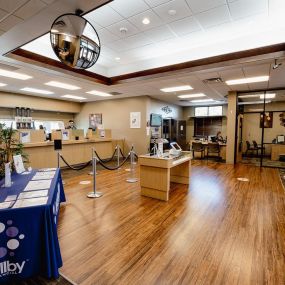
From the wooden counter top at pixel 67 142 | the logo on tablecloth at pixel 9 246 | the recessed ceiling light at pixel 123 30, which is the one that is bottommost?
the logo on tablecloth at pixel 9 246

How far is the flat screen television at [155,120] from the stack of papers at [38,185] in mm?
6610

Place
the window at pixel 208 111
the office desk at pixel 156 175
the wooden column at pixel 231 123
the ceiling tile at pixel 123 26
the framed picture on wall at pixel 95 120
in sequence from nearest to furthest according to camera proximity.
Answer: the ceiling tile at pixel 123 26 → the office desk at pixel 156 175 → the wooden column at pixel 231 123 → the framed picture on wall at pixel 95 120 → the window at pixel 208 111

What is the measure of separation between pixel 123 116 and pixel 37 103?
157 inches

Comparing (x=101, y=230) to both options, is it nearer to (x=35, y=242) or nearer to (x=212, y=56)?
(x=35, y=242)

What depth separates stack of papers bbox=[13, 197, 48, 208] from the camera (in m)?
1.83

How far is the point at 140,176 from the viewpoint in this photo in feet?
13.9

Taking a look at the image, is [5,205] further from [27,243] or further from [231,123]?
[231,123]

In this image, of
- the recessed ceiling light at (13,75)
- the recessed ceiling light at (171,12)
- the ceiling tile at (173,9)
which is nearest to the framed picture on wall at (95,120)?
the recessed ceiling light at (13,75)

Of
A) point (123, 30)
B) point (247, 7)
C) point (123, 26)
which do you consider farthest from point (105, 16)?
point (247, 7)

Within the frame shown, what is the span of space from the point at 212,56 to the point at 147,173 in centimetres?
308

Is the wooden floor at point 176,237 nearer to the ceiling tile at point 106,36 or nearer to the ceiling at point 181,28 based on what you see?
the ceiling at point 181,28

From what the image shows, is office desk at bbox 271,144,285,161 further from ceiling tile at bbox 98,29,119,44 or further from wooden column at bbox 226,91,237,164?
ceiling tile at bbox 98,29,119,44

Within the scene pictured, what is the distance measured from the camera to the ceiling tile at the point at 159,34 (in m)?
3.73

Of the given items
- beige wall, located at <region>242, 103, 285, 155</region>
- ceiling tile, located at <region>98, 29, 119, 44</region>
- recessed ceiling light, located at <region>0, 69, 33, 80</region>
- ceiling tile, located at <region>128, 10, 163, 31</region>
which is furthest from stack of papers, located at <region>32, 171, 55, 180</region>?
beige wall, located at <region>242, 103, 285, 155</region>
